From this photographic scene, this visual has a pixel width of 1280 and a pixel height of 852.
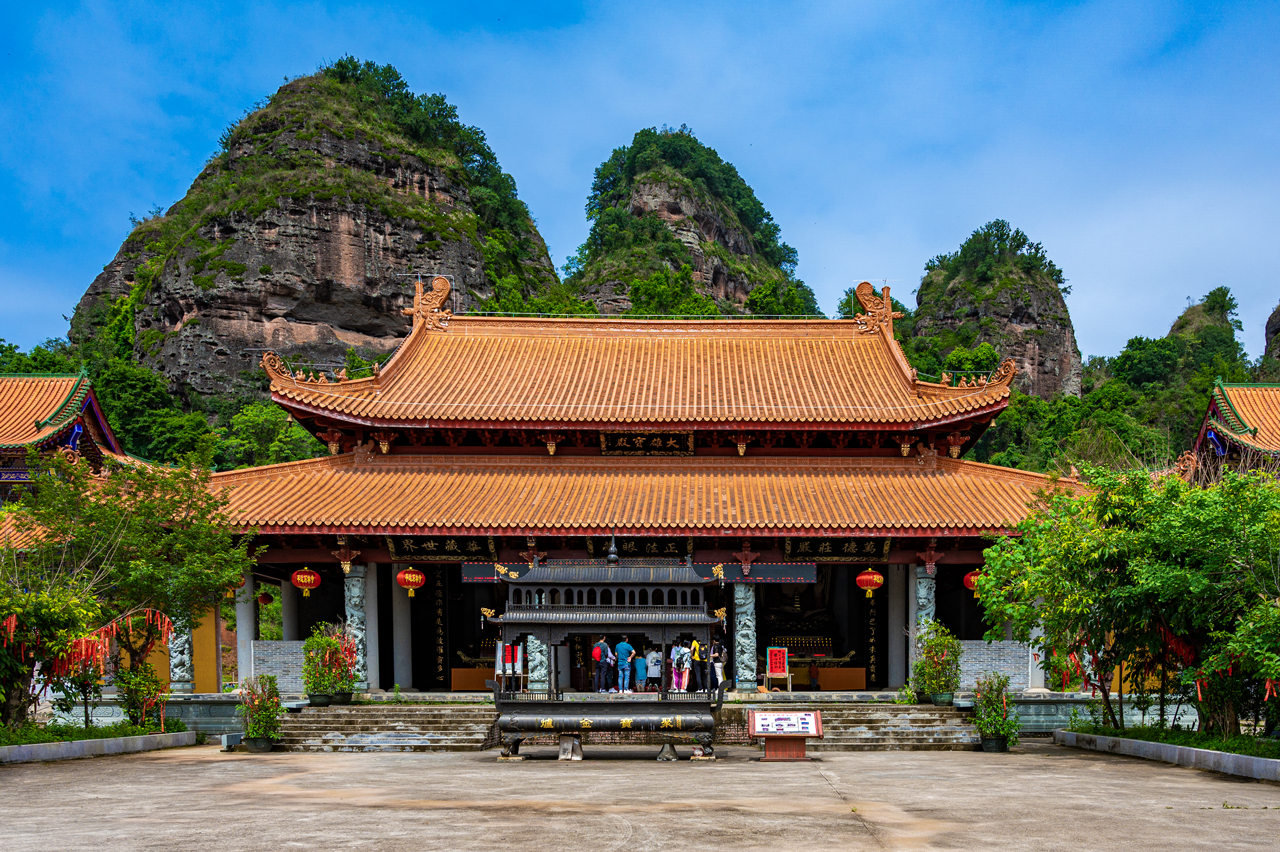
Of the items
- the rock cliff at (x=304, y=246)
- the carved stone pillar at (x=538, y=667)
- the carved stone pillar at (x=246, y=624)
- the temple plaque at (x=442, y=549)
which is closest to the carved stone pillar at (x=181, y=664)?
the carved stone pillar at (x=246, y=624)

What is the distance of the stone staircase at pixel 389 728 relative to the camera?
1527 cm

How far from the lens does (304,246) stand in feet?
188

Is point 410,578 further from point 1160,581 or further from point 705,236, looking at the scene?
point 705,236

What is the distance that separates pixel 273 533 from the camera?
1741cm

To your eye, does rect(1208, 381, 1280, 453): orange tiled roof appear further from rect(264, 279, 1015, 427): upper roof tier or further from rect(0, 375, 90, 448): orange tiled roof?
rect(0, 375, 90, 448): orange tiled roof

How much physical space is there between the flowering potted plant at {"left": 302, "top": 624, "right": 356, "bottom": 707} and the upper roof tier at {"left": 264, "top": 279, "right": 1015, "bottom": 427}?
4.42m

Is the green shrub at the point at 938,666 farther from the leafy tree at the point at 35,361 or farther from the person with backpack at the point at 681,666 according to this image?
the leafy tree at the point at 35,361

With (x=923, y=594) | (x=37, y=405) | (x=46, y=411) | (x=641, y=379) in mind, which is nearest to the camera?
(x=923, y=594)

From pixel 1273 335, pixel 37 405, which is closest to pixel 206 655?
pixel 37 405

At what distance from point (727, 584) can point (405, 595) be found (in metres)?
6.56

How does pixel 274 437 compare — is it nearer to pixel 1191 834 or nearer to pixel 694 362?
pixel 694 362

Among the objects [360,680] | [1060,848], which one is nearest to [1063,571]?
[1060,848]

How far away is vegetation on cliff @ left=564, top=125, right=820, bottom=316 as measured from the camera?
56719 millimetres

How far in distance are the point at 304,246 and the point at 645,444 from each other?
1707 inches
